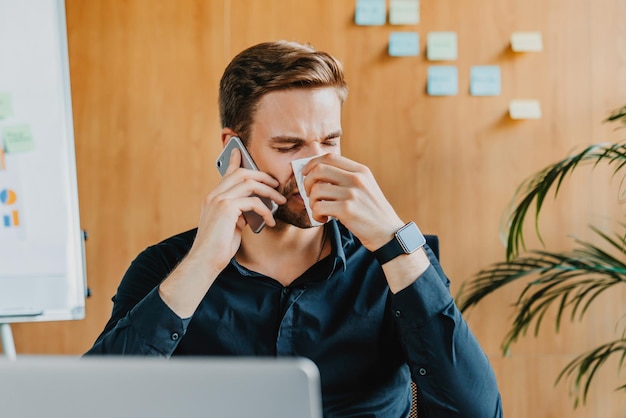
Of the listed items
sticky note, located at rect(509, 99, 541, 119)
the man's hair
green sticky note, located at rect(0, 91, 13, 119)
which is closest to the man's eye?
the man's hair

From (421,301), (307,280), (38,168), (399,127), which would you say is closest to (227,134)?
(307,280)

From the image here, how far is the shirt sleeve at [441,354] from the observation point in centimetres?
133

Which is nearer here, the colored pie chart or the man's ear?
the man's ear

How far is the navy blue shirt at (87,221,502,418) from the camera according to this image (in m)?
1.34

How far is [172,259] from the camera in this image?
163cm

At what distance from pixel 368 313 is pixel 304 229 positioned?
9.5 inches

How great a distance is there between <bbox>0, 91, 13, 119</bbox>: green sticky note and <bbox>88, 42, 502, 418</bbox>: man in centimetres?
89

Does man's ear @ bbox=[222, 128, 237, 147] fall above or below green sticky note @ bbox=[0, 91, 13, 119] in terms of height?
below

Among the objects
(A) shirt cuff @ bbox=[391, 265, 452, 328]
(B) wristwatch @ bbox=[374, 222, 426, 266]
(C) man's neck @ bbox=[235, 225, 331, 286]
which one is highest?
(B) wristwatch @ bbox=[374, 222, 426, 266]

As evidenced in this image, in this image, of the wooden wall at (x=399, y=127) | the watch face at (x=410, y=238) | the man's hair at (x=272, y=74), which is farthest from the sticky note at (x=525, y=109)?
the watch face at (x=410, y=238)

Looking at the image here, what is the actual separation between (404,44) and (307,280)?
1309 mm

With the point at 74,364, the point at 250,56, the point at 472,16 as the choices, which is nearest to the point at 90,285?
the point at 250,56

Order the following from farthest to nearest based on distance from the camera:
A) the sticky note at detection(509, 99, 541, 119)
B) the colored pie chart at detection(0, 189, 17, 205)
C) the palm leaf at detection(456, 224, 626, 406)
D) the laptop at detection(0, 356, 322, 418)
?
the sticky note at detection(509, 99, 541, 119) < the colored pie chart at detection(0, 189, 17, 205) < the palm leaf at detection(456, 224, 626, 406) < the laptop at detection(0, 356, 322, 418)

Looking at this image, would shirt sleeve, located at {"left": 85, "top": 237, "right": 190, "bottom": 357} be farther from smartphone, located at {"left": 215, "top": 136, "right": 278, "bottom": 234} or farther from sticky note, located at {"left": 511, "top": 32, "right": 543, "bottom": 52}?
sticky note, located at {"left": 511, "top": 32, "right": 543, "bottom": 52}
